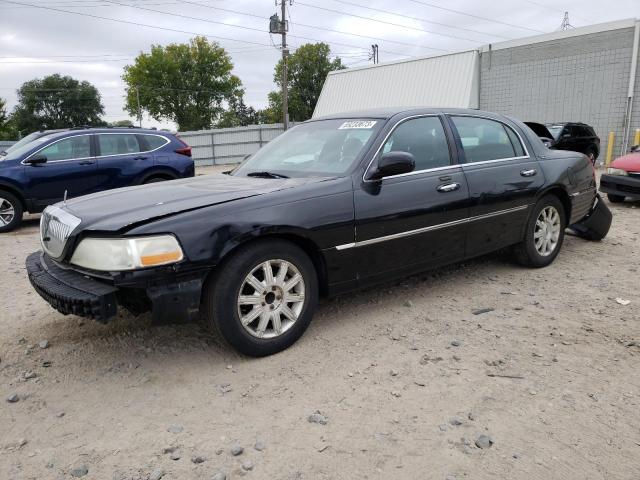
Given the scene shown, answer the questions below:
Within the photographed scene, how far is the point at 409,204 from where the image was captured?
3.77 meters

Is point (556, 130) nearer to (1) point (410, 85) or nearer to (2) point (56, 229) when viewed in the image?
(1) point (410, 85)

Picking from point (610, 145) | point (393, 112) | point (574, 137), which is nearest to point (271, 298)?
point (393, 112)

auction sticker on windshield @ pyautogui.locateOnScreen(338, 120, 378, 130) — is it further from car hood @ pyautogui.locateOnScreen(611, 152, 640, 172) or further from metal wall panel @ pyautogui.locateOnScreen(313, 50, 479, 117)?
metal wall panel @ pyautogui.locateOnScreen(313, 50, 479, 117)

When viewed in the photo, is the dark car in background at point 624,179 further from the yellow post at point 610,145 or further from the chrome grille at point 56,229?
the yellow post at point 610,145

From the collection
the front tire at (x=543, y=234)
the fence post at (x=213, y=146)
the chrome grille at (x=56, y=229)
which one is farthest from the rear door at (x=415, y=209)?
the fence post at (x=213, y=146)

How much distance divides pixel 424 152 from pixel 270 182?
1.29 m

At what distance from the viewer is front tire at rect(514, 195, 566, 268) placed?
4854 millimetres

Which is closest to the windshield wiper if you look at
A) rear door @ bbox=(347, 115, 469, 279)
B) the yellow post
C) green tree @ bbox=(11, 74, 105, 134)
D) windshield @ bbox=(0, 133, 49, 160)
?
rear door @ bbox=(347, 115, 469, 279)

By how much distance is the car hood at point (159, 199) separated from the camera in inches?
115

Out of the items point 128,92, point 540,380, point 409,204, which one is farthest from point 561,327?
point 128,92

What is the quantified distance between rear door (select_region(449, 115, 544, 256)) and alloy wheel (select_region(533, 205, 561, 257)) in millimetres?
312

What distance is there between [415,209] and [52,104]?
259ft

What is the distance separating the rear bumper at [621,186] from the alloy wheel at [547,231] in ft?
14.7

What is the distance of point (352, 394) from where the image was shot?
2811mm
